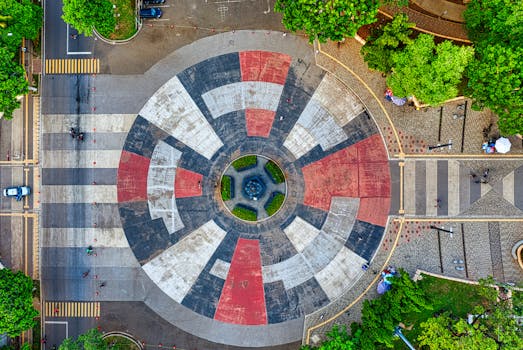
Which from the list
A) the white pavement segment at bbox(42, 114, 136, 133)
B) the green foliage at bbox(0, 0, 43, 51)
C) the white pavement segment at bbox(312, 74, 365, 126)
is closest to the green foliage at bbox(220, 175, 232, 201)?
the white pavement segment at bbox(42, 114, 136, 133)

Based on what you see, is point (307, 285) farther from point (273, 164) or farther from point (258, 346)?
point (273, 164)

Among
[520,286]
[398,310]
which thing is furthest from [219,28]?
[520,286]

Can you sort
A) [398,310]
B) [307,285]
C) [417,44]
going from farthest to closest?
[307,285] < [398,310] < [417,44]

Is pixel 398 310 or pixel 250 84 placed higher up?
pixel 250 84

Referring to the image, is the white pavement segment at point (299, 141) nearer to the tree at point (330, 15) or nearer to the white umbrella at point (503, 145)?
the tree at point (330, 15)

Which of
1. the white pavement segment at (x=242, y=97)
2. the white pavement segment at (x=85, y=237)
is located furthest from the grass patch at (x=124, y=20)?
the white pavement segment at (x=85, y=237)

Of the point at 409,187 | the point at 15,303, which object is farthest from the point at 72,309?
the point at 409,187

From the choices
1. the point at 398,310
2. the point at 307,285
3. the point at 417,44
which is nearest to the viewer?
the point at 417,44
